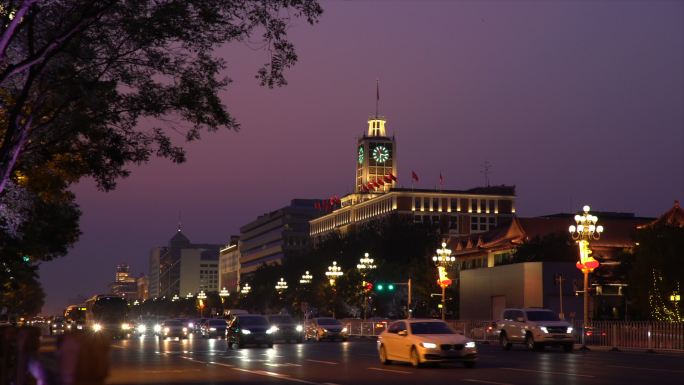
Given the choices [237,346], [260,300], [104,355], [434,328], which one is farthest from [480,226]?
[104,355]

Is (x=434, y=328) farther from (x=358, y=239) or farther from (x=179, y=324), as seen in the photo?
(x=358, y=239)

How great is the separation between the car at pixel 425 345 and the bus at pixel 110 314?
4606 cm

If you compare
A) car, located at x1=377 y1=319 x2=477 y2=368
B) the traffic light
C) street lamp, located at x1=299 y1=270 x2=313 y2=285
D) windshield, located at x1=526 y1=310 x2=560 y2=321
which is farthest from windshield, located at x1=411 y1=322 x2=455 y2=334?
street lamp, located at x1=299 y1=270 x2=313 y2=285

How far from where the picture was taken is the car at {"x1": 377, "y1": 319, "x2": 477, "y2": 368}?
2719 cm

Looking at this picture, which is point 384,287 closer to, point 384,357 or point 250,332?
point 250,332

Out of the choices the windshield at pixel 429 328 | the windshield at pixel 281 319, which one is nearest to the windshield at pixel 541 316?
the windshield at pixel 429 328

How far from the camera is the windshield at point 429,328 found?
28.4 m

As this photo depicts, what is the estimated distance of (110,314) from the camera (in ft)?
243

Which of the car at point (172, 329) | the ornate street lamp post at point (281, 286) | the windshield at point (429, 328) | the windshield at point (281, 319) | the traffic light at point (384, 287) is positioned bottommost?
the car at point (172, 329)

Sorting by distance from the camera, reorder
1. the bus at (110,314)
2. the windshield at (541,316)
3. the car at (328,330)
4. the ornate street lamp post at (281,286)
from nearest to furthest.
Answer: the windshield at (541,316) < the car at (328,330) < the bus at (110,314) < the ornate street lamp post at (281,286)

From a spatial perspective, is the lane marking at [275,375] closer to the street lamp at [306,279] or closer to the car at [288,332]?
the car at [288,332]

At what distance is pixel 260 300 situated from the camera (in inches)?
5935

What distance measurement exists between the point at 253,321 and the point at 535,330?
43.5 ft

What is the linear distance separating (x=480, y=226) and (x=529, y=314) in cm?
14350
